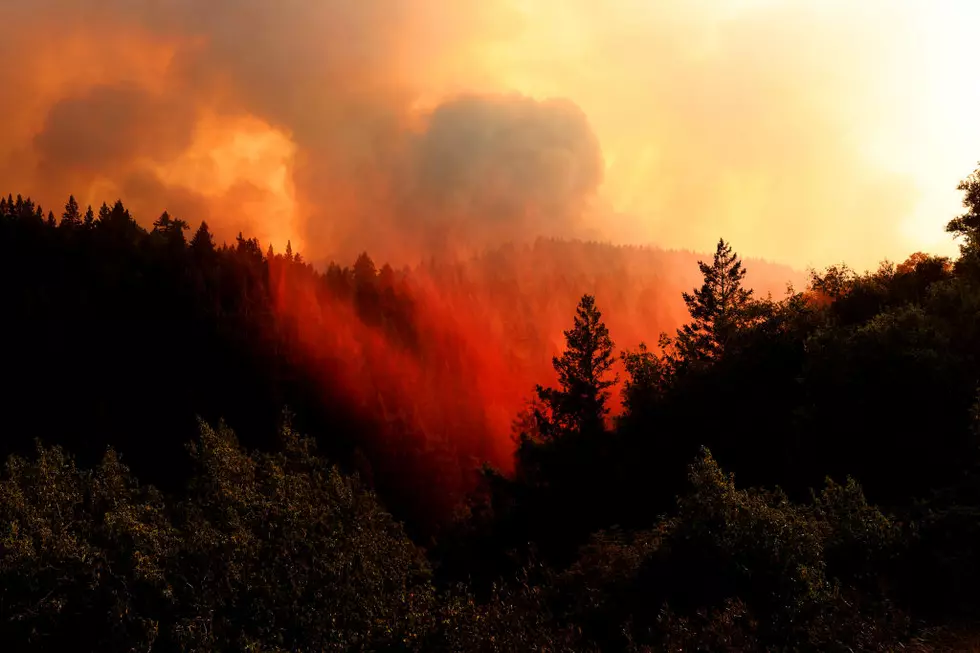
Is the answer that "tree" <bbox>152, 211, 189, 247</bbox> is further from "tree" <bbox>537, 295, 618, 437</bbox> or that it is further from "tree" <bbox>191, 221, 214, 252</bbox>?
"tree" <bbox>537, 295, 618, 437</bbox>

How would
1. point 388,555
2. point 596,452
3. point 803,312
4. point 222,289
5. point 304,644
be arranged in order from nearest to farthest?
point 304,644 → point 388,555 → point 803,312 → point 596,452 → point 222,289

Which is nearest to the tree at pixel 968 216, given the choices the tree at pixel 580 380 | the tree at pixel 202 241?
the tree at pixel 580 380

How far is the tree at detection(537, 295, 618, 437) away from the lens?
5684 centimetres

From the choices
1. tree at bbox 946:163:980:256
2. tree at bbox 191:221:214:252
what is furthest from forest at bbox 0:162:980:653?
tree at bbox 191:221:214:252

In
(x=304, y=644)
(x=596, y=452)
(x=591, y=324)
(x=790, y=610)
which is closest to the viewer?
(x=790, y=610)

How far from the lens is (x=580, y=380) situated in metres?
57.5

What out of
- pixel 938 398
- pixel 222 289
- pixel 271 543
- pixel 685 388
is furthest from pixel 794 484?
pixel 222 289

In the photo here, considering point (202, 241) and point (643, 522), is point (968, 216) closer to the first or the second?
point (643, 522)

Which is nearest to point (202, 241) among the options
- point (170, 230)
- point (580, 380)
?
point (170, 230)

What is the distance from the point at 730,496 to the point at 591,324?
4094cm

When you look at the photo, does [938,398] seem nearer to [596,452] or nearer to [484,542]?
[596,452]

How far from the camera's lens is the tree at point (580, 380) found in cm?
5684

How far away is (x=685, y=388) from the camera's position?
46375 millimetres

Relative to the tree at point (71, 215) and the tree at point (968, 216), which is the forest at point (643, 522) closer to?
the tree at point (968, 216)
